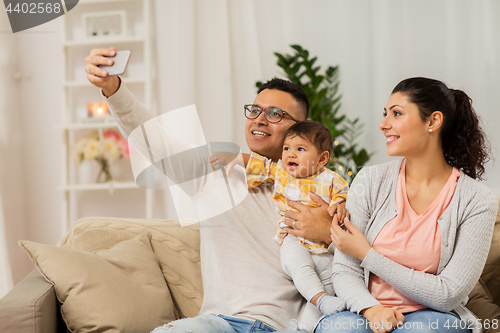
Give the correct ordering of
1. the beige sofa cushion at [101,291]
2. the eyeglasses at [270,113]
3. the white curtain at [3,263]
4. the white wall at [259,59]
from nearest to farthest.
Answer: the beige sofa cushion at [101,291] < the eyeglasses at [270,113] < the white curtain at [3,263] < the white wall at [259,59]

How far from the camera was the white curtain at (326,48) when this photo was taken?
2689mm

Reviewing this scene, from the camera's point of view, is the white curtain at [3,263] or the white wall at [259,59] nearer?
the white curtain at [3,263]

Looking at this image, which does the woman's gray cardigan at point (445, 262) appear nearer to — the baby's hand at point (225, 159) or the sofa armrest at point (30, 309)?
the baby's hand at point (225, 159)

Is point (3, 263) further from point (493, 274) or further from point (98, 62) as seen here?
point (493, 274)

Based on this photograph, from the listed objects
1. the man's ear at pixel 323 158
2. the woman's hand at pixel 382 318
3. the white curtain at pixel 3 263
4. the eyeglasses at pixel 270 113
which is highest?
the eyeglasses at pixel 270 113

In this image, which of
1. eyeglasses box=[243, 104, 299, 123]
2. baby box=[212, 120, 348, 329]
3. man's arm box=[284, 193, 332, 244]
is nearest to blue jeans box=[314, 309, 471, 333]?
baby box=[212, 120, 348, 329]

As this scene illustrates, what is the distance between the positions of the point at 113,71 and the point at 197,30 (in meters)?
2.02

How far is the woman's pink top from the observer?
1114 mm

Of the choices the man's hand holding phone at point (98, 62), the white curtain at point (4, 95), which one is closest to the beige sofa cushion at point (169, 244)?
the man's hand holding phone at point (98, 62)

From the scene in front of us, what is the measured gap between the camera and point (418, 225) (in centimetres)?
114

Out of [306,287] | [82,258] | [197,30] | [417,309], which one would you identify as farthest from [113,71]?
[197,30]

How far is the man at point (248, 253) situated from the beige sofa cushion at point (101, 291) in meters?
0.19

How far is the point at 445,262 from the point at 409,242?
103mm

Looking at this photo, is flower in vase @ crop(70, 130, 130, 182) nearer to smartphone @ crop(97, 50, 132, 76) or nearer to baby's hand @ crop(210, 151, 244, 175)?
baby's hand @ crop(210, 151, 244, 175)
